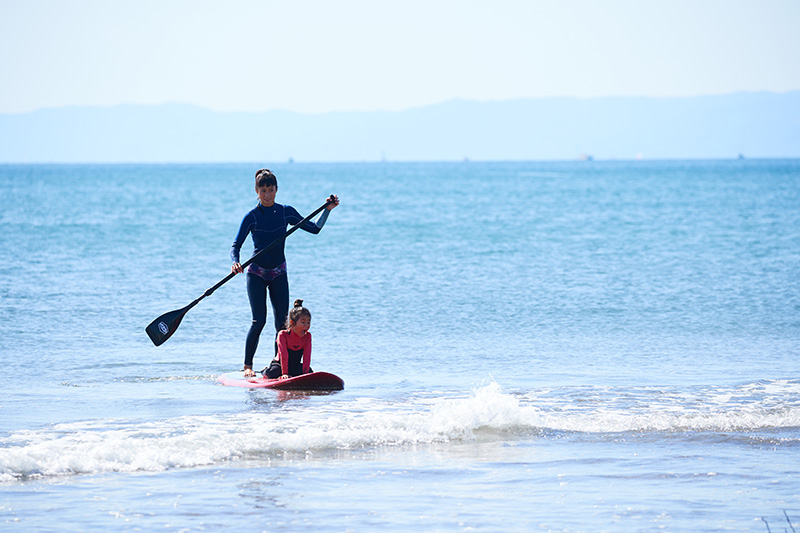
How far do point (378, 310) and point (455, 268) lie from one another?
7728mm

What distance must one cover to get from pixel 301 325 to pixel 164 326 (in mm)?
2039

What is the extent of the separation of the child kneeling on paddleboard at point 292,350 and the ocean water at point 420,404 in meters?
0.39

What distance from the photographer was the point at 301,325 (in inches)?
361

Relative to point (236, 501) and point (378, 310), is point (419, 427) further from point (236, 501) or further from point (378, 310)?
point (378, 310)

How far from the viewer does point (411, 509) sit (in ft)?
19.2

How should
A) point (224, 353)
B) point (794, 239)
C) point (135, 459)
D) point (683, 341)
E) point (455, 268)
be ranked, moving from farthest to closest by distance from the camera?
point (794, 239) → point (455, 268) → point (683, 341) → point (224, 353) → point (135, 459)

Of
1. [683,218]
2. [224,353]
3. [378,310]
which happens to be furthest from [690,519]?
[683,218]

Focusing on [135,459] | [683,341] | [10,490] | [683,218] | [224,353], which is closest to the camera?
[10,490]

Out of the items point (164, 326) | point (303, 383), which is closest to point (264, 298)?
point (303, 383)

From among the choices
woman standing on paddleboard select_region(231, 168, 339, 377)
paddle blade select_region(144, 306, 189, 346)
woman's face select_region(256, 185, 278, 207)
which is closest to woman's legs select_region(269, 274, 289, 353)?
woman standing on paddleboard select_region(231, 168, 339, 377)

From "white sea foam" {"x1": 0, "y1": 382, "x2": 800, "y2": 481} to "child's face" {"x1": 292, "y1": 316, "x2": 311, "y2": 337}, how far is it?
79cm

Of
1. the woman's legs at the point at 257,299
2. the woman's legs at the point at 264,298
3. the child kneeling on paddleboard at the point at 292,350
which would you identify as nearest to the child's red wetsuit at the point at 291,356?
the child kneeling on paddleboard at the point at 292,350

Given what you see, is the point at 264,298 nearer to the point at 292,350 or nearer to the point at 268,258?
the point at 268,258

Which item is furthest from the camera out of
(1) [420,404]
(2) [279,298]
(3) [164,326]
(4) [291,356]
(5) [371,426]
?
(3) [164,326]
